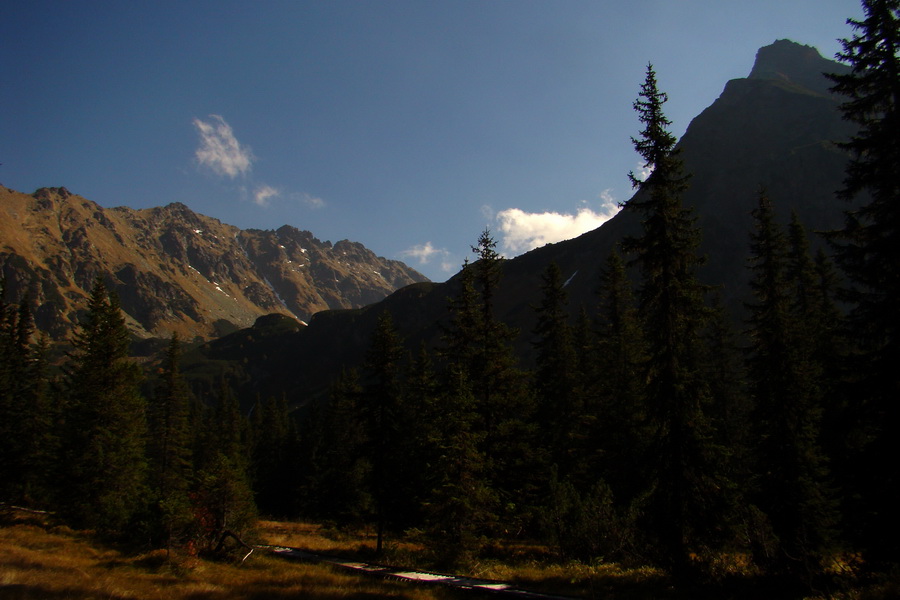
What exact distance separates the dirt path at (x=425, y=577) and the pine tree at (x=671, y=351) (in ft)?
18.0

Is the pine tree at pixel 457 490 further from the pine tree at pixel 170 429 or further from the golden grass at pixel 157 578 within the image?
the pine tree at pixel 170 429

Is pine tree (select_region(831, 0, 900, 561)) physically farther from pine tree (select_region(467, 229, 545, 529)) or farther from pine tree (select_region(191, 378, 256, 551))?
pine tree (select_region(191, 378, 256, 551))

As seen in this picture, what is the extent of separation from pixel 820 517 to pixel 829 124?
18460 centimetres

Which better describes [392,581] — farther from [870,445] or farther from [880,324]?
[880,324]

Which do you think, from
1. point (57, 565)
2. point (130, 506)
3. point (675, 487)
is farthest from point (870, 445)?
point (130, 506)

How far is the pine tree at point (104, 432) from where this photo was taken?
26.5 m

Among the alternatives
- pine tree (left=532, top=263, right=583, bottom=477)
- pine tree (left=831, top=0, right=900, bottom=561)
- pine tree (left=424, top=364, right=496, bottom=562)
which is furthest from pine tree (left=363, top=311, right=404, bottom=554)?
pine tree (left=831, top=0, right=900, bottom=561)

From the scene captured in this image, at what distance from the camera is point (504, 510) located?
22516 millimetres

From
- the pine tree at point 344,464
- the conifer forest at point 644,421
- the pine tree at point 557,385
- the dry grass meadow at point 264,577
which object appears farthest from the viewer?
the pine tree at point 557,385

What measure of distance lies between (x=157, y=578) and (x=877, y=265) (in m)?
22.6

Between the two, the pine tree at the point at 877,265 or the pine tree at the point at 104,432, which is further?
the pine tree at the point at 104,432

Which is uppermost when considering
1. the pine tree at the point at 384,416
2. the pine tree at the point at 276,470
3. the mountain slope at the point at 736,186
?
the mountain slope at the point at 736,186

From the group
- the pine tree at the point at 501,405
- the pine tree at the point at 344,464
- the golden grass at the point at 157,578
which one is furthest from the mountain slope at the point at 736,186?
the golden grass at the point at 157,578

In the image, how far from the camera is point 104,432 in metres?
28.0
